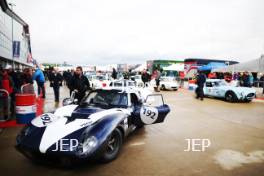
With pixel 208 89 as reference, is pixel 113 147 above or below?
below

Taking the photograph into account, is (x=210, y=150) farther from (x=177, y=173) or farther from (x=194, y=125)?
(x=194, y=125)

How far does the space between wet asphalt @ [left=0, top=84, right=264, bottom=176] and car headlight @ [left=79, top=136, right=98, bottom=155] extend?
45 cm

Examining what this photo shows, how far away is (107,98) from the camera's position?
468 centimetres

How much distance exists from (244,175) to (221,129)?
274 centimetres

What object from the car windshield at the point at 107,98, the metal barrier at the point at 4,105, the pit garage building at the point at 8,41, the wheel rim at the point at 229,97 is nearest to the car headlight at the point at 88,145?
the car windshield at the point at 107,98

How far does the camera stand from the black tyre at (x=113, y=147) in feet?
11.4

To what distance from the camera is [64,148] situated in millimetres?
2975

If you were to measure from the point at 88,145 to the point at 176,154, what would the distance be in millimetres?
1901

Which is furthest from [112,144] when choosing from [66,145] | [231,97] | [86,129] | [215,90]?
[215,90]

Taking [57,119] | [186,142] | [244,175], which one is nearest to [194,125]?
[186,142]

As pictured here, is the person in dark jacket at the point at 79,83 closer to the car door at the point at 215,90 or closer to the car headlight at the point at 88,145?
the car headlight at the point at 88,145

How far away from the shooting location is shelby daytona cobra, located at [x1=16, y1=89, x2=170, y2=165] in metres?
3.00

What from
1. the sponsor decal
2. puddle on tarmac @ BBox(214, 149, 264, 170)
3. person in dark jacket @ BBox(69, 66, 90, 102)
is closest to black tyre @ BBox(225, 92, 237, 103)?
puddle on tarmac @ BBox(214, 149, 264, 170)

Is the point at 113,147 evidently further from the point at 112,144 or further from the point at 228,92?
the point at 228,92
